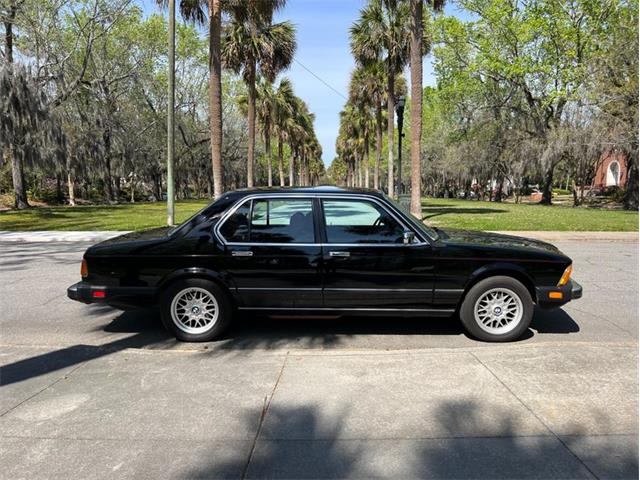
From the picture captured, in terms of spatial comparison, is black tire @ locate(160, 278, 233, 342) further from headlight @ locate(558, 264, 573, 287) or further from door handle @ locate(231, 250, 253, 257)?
headlight @ locate(558, 264, 573, 287)

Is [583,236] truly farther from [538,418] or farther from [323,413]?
[323,413]

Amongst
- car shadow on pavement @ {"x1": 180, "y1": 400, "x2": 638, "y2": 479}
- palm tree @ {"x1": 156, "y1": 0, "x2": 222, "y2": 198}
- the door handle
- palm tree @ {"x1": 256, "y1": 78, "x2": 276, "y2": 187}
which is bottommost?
car shadow on pavement @ {"x1": 180, "y1": 400, "x2": 638, "y2": 479}

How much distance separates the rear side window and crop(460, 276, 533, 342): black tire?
177 centimetres

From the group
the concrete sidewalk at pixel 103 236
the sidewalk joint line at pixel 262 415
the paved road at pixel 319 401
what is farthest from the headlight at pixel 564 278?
the concrete sidewalk at pixel 103 236

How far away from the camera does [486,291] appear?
4.89 m

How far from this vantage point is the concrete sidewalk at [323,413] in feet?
9.01

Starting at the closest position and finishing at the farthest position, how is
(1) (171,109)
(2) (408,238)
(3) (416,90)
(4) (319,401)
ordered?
(4) (319,401) < (2) (408,238) < (1) (171,109) < (3) (416,90)

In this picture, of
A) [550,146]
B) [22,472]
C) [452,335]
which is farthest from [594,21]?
[22,472]

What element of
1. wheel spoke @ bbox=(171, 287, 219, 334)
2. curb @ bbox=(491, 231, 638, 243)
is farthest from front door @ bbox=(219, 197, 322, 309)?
curb @ bbox=(491, 231, 638, 243)

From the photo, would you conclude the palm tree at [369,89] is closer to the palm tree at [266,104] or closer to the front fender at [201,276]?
the palm tree at [266,104]

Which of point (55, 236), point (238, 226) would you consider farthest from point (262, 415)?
point (55, 236)

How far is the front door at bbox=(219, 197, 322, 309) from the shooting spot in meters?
4.91

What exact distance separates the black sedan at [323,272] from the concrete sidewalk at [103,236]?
10.5 meters

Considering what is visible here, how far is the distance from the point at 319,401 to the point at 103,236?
13.5 meters
